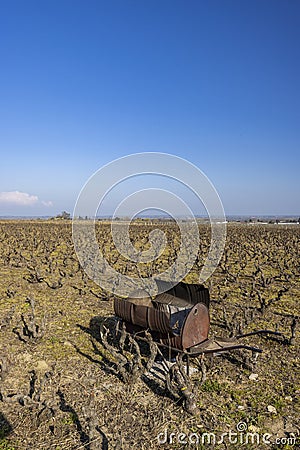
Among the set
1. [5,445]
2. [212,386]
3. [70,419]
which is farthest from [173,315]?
[5,445]

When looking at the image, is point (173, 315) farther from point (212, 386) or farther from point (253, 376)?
point (253, 376)

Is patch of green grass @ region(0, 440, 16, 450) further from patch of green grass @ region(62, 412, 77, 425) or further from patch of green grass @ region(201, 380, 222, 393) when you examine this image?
patch of green grass @ region(201, 380, 222, 393)

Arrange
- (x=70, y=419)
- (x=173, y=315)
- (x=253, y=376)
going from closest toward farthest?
1. (x=70, y=419)
2. (x=253, y=376)
3. (x=173, y=315)

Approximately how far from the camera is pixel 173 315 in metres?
7.47

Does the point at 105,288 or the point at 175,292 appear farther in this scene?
the point at 105,288

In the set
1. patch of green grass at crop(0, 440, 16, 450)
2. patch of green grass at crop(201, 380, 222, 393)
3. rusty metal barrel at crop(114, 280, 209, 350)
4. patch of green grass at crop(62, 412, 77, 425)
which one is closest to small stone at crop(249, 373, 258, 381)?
patch of green grass at crop(201, 380, 222, 393)

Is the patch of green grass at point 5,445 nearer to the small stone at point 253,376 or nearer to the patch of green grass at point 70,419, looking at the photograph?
the patch of green grass at point 70,419

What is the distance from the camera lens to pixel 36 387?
5.72 m

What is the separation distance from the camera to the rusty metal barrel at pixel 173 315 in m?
6.05

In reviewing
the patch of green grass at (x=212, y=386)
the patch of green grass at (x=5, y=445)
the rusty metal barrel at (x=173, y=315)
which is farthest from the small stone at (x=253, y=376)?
the patch of green grass at (x=5, y=445)

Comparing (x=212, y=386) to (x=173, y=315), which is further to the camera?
(x=173, y=315)

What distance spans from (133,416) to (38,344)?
3.48 metres

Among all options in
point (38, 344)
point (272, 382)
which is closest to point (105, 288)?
point (38, 344)

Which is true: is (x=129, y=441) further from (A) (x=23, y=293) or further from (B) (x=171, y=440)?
(A) (x=23, y=293)
